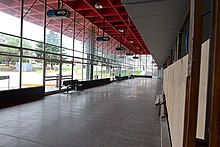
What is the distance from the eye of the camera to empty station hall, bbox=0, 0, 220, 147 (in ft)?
4.49

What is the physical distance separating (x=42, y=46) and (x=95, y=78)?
305 inches

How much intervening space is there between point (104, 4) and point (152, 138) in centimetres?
866

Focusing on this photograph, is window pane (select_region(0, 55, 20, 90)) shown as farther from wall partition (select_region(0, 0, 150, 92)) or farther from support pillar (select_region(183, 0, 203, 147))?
support pillar (select_region(183, 0, 203, 147))

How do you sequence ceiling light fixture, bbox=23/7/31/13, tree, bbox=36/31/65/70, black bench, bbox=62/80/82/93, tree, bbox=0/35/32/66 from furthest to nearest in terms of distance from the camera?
1. black bench, bbox=62/80/82/93
2. tree, bbox=36/31/65/70
3. ceiling light fixture, bbox=23/7/31/13
4. tree, bbox=0/35/32/66

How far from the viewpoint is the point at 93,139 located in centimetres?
372

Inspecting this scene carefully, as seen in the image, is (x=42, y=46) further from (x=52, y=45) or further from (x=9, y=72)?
(x=9, y=72)

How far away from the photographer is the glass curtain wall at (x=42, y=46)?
7.49 meters

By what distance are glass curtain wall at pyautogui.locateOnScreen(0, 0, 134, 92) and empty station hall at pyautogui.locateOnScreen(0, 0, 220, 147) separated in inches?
1.7

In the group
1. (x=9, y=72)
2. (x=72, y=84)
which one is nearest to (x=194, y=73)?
(x=9, y=72)

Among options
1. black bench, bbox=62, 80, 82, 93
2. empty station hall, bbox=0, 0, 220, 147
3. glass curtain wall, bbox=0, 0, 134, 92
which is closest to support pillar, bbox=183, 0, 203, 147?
empty station hall, bbox=0, 0, 220, 147

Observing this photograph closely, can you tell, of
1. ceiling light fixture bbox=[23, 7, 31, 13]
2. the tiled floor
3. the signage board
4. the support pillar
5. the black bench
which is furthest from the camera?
the black bench

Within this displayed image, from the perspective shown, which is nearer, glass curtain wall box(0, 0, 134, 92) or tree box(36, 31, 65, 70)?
glass curtain wall box(0, 0, 134, 92)

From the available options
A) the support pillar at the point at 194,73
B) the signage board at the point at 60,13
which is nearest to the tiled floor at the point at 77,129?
the support pillar at the point at 194,73

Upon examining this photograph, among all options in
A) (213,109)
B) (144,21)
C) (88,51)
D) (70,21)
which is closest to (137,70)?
(88,51)
